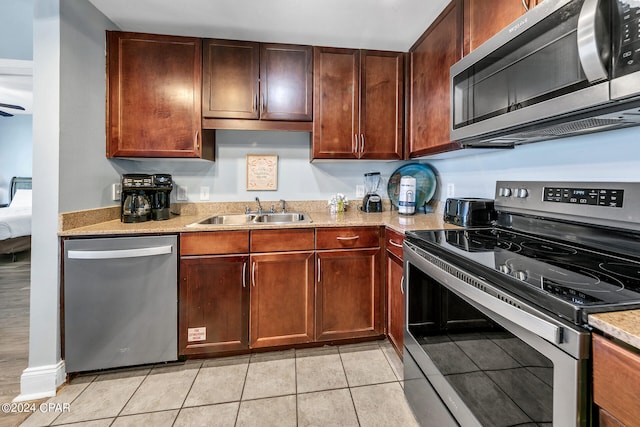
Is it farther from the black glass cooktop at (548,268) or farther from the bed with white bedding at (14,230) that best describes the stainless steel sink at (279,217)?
the bed with white bedding at (14,230)

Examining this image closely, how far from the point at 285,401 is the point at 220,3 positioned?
7.59ft

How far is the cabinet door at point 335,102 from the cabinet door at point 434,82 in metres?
0.43

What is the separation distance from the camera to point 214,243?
1747 millimetres

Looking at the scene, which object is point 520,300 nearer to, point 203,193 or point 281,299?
point 281,299

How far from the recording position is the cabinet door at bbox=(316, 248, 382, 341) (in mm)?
1886

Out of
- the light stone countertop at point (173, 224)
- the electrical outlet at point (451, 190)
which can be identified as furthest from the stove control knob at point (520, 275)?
the electrical outlet at point (451, 190)

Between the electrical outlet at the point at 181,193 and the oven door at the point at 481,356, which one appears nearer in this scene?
the oven door at the point at 481,356

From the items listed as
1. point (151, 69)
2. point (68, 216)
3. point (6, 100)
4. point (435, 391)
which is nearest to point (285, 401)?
point (435, 391)

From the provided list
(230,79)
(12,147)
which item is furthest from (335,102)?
(12,147)

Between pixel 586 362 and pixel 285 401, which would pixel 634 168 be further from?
pixel 285 401

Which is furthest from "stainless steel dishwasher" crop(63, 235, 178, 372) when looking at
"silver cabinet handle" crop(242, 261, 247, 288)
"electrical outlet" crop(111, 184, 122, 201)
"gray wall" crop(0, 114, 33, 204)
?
"gray wall" crop(0, 114, 33, 204)

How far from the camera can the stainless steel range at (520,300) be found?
0.64 metres

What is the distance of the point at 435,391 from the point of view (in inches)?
44.8

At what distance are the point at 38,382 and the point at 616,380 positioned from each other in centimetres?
240
